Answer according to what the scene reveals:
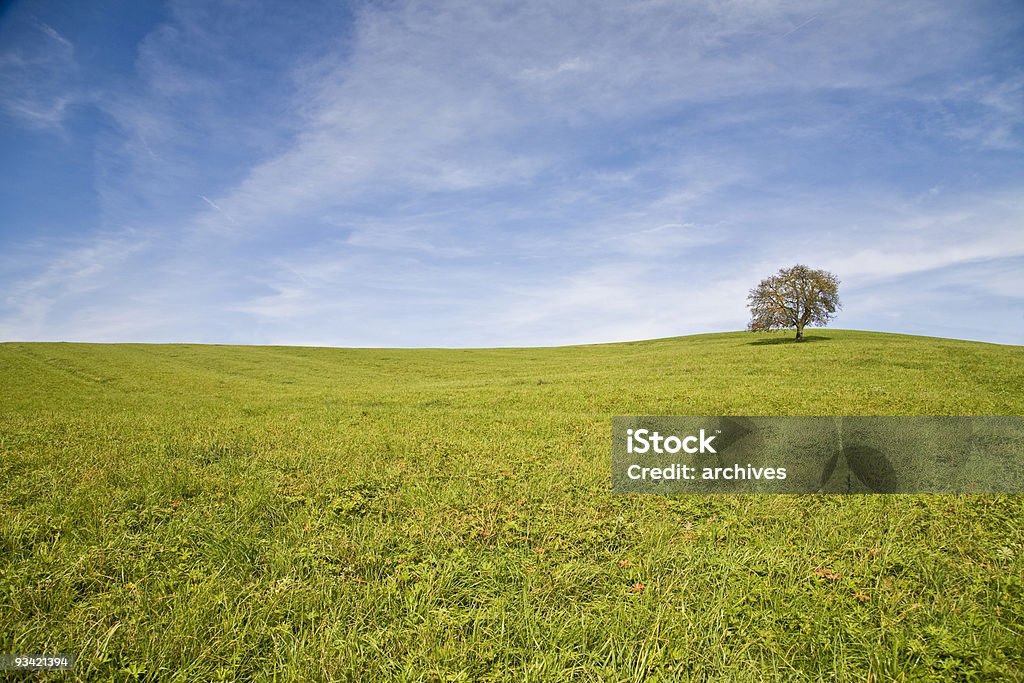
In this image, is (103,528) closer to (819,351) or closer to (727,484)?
(727,484)

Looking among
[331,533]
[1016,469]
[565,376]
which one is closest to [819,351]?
[565,376]

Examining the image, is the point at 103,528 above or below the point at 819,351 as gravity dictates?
below

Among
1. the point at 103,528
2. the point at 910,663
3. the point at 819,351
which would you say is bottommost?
the point at 910,663

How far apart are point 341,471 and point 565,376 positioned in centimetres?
2207

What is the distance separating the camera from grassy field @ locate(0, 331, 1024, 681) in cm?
530

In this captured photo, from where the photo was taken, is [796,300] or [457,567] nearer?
[457,567]

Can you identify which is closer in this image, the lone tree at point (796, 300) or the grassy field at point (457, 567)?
the grassy field at point (457, 567)

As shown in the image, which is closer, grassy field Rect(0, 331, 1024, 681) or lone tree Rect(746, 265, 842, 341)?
grassy field Rect(0, 331, 1024, 681)

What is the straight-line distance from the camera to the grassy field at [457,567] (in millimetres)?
5305

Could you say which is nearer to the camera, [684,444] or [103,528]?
[103,528]

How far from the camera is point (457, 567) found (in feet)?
22.0

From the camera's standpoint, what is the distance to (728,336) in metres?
68.7

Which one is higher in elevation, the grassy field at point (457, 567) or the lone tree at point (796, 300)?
the lone tree at point (796, 300)

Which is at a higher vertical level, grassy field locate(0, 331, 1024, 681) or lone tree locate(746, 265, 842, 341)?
lone tree locate(746, 265, 842, 341)
